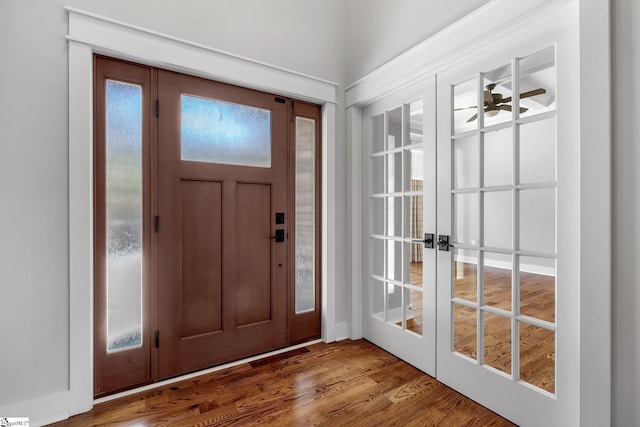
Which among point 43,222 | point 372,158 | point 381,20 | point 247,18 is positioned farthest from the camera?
point 372,158

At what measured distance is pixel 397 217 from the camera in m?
2.47

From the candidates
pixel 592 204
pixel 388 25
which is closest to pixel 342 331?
pixel 592 204

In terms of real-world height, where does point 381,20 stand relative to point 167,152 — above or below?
above

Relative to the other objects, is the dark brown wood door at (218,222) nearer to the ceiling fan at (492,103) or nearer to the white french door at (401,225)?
the white french door at (401,225)

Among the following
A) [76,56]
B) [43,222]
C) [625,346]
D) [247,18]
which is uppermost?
[247,18]

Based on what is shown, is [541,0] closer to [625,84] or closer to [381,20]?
[625,84]

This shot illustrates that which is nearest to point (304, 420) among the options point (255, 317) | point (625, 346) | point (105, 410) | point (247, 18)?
point (255, 317)

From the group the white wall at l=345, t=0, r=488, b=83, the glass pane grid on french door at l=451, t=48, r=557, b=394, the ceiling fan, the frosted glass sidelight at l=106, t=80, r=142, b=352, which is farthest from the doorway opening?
the ceiling fan

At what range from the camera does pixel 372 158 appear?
2686 millimetres

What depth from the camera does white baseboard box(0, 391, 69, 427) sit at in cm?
160

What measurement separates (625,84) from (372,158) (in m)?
1.64

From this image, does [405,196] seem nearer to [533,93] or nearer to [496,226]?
[496,226]

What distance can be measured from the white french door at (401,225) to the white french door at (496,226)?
0.4 inches

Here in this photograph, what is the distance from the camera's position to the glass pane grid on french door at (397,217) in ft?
7.63
